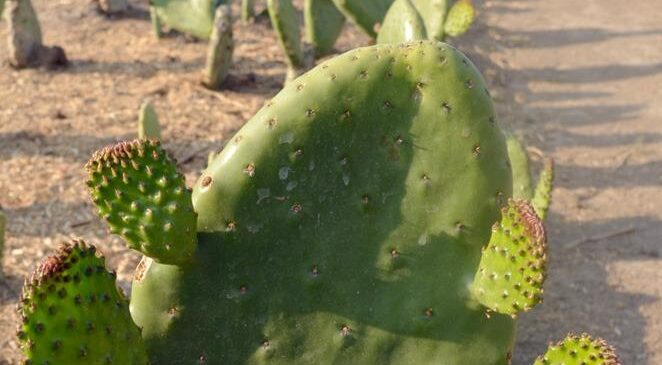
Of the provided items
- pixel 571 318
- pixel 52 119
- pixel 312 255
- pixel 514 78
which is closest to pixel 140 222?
pixel 312 255

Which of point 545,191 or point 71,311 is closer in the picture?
point 71,311

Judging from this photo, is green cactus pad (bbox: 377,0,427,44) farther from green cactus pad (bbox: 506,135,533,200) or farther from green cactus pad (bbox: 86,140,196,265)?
green cactus pad (bbox: 86,140,196,265)

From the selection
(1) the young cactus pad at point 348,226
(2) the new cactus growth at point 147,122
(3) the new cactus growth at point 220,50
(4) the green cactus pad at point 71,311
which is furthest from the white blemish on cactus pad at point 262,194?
(3) the new cactus growth at point 220,50

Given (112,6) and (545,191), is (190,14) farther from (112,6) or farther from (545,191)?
(545,191)

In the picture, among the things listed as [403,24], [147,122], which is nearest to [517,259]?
[147,122]

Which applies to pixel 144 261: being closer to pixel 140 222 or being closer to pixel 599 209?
pixel 140 222
